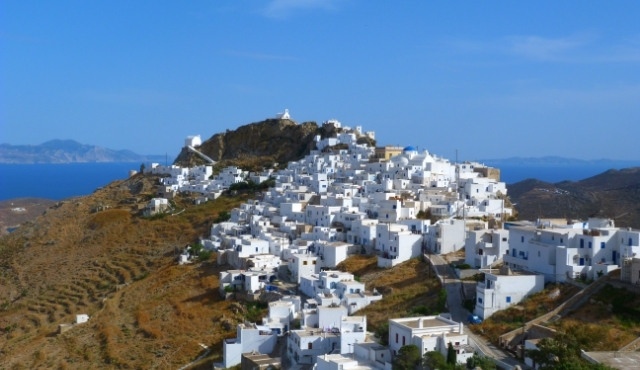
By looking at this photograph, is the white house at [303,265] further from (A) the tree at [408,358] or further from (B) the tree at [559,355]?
(B) the tree at [559,355]

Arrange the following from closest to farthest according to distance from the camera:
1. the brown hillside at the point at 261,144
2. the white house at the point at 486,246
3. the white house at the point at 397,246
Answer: the white house at the point at 486,246 → the white house at the point at 397,246 → the brown hillside at the point at 261,144

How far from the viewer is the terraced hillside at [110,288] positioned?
29.6 metres

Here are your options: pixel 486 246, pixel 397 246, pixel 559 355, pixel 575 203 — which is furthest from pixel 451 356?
pixel 575 203

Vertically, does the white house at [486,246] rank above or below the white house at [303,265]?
above

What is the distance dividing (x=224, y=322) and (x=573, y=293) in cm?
1338

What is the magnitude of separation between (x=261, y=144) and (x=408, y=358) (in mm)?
51788

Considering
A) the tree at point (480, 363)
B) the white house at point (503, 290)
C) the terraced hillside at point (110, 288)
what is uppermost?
the white house at point (503, 290)

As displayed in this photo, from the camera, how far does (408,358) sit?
20.2 m

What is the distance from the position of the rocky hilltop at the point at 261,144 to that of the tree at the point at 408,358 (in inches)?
1707

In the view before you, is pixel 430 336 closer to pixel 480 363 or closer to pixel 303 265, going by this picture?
pixel 480 363

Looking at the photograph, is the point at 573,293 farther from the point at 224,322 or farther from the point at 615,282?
the point at 224,322

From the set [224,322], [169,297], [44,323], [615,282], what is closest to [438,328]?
[615,282]

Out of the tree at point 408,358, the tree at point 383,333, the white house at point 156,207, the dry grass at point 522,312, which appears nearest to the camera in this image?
the tree at point 408,358

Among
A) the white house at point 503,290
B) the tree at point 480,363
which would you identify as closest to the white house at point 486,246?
the white house at point 503,290
